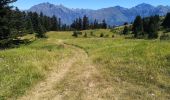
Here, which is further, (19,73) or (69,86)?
(19,73)

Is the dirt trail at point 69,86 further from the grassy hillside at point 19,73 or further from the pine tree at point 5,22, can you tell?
the pine tree at point 5,22

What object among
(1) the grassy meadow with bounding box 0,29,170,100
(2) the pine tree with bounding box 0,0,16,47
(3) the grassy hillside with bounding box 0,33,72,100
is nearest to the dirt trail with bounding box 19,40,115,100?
(1) the grassy meadow with bounding box 0,29,170,100

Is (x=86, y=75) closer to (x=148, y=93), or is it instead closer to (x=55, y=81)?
(x=55, y=81)

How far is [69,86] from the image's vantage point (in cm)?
1747

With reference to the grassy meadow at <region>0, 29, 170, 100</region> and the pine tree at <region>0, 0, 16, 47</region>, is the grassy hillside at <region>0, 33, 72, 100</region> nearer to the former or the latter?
the grassy meadow at <region>0, 29, 170, 100</region>

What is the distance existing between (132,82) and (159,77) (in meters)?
1.65

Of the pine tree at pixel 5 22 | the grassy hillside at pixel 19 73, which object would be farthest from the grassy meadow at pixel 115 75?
the pine tree at pixel 5 22

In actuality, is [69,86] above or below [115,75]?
below

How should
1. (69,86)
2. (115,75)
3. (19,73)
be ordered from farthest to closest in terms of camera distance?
(115,75), (19,73), (69,86)

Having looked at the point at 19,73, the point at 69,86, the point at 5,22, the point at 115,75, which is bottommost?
the point at 69,86

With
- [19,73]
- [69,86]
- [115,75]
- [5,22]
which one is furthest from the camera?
[5,22]

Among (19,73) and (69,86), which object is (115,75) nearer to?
(69,86)

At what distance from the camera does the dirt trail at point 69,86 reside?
51.1ft

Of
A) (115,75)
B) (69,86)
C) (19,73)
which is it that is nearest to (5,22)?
(19,73)
